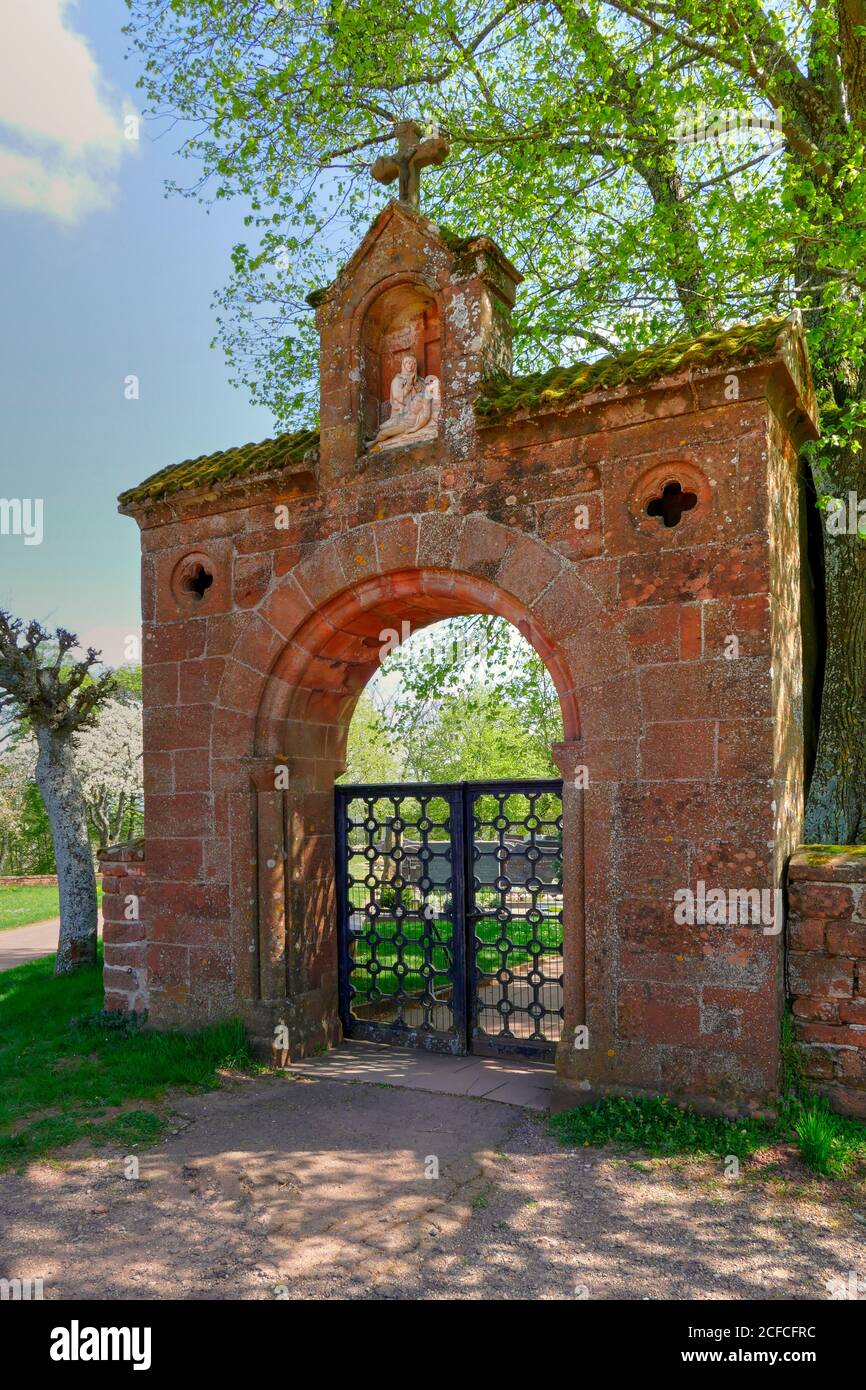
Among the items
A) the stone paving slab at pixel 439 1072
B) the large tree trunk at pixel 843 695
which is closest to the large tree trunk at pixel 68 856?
the stone paving slab at pixel 439 1072

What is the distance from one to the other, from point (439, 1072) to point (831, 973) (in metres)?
2.55

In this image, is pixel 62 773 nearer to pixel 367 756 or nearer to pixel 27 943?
pixel 27 943

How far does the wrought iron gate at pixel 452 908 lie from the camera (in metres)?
5.94

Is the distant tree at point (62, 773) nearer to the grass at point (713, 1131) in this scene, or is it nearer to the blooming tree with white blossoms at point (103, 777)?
the grass at point (713, 1131)

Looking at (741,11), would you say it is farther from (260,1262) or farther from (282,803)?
(260,1262)

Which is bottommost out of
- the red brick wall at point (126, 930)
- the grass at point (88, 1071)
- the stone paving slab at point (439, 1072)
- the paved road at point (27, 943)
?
the paved road at point (27, 943)

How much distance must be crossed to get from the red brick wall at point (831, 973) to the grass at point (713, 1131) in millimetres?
171

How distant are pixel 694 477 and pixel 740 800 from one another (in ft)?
5.73

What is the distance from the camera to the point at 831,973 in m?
4.68

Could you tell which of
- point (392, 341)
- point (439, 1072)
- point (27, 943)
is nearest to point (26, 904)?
point (27, 943)

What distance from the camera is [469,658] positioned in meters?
10.7
